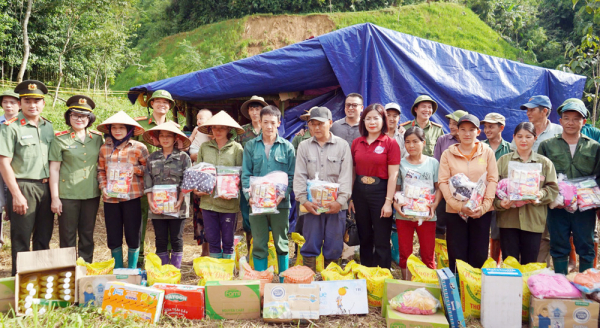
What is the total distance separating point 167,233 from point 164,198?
426 millimetres

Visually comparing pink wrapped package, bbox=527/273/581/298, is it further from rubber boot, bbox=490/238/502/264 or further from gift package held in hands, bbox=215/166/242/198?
gift package held in hands, bbox=215/166/242/198

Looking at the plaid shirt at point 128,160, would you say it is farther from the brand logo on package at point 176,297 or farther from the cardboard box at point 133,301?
the brand logo on package at point 176,297

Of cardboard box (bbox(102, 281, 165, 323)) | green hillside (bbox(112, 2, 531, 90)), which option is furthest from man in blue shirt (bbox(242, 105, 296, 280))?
green hillside (bbox(112, 2, 531, 90))

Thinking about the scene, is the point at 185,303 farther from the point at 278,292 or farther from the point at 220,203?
the point at 220,203

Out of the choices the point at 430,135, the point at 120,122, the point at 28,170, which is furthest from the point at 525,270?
the point at 28,170

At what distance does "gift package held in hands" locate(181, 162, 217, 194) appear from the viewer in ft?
11.7

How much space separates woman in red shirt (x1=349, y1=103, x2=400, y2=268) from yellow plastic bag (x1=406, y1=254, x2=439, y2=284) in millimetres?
321

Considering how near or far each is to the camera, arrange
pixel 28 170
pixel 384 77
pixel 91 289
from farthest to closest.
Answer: pixel 384 77, pixel 28 170, pixel 91 289

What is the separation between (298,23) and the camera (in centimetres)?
2327

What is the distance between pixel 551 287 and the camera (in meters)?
2.83

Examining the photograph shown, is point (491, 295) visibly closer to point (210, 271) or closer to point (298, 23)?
point (210, 271)

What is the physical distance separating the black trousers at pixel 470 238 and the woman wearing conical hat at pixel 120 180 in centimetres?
296

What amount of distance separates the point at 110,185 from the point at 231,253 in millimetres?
1324

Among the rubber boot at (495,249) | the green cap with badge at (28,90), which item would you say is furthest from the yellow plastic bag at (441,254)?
the green cap with badge at (28,90)
